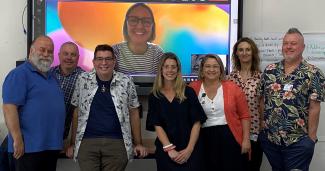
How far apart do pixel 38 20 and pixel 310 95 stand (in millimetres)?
2237

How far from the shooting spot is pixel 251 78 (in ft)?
9.26

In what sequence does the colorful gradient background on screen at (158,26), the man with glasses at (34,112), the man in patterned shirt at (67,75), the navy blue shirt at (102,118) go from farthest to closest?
the colorful gradient background on screen at (158,26)
the man in patterned shirt at (67,75)
the navy blue shirt at (102,118)
the man with glasses at (34,112)

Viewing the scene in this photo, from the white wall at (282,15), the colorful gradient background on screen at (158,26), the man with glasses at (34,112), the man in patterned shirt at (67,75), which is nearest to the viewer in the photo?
the man with glasses at (34,112)

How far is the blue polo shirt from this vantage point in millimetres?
2270

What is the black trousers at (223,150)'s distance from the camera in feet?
8.37

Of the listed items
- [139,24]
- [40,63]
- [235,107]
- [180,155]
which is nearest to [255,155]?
[235,107]

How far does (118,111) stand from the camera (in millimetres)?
2484

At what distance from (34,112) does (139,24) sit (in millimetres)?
1343

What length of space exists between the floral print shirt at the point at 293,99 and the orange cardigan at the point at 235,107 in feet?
0.60

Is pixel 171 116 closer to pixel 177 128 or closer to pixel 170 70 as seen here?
pixel 177 128

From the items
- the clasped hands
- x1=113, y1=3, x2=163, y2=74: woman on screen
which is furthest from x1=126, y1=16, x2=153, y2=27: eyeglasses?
the clasped hands

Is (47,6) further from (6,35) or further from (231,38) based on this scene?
(231,38)

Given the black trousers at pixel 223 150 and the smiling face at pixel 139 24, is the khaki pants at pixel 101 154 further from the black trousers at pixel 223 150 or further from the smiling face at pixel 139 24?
the smiling face at pixel 139 24

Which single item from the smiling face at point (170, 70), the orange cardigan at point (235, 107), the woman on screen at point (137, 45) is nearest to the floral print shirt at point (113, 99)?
the smiling face at point (170, 70)
